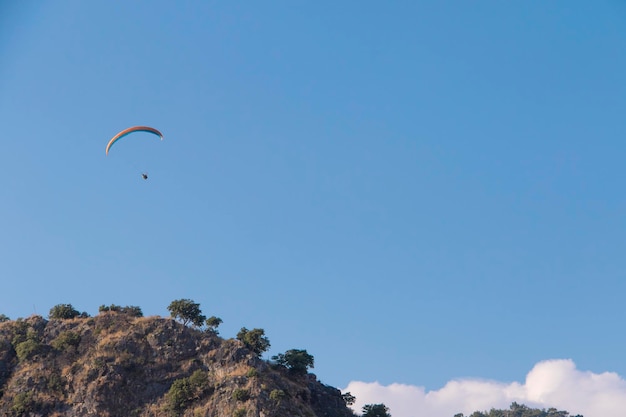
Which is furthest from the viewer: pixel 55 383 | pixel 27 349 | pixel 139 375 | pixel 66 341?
pixel 66 341

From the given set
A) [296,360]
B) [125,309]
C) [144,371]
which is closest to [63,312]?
[125,309]

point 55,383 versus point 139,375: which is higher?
point 139,375

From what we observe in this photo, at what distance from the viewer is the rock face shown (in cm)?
8056

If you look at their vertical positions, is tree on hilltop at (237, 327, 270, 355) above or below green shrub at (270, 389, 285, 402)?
above

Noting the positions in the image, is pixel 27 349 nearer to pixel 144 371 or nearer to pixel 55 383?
pixel 55 383

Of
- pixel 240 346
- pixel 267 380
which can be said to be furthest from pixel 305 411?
pixel 240 346

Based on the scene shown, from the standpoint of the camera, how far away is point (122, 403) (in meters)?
83.0

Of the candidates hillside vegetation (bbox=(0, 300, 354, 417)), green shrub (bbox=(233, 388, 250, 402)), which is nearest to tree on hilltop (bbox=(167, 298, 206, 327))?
hillside vegetation (bbox=(0, 300, 354, 417))

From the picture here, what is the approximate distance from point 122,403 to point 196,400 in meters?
10.6

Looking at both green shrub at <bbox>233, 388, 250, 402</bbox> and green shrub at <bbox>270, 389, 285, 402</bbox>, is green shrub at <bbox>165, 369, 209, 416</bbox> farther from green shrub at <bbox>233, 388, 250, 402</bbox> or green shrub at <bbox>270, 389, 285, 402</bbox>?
green shrub at <bbox>270, 389, 285, 402</bbox>

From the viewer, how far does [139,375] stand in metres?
86.9

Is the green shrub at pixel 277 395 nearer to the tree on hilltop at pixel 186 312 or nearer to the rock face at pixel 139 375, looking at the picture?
the rock face at pixel 139 375

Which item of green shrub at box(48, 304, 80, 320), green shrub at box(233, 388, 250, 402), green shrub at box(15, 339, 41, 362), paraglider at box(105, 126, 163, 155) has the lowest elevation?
green shrub at box(233, 388, 250, 402)

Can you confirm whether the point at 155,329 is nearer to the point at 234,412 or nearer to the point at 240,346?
the point at 240,346
